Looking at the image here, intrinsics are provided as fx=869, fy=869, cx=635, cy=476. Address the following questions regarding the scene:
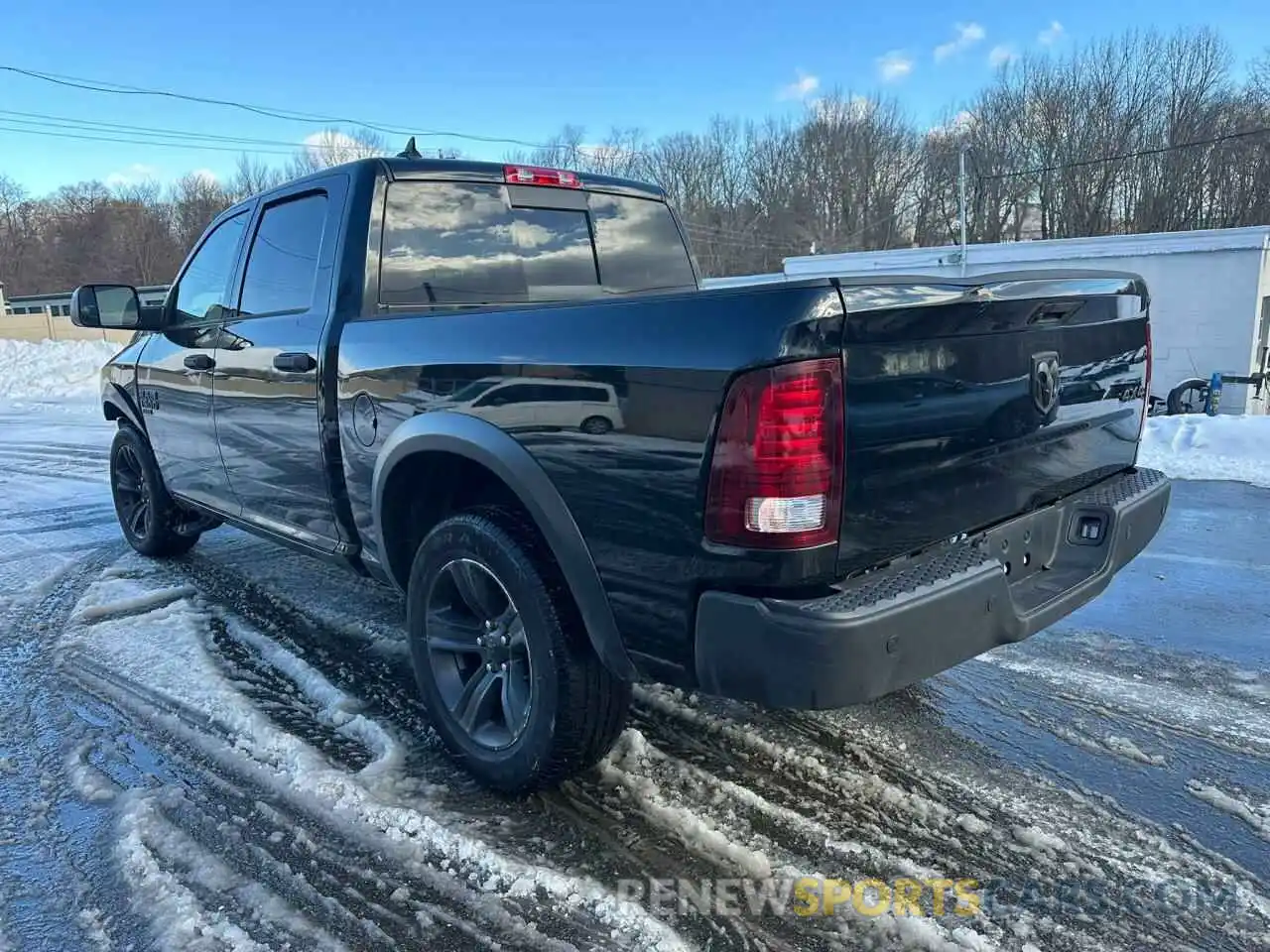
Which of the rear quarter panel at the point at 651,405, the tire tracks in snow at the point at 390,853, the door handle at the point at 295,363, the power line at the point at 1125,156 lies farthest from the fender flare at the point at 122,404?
the power line at the point at 1125,156

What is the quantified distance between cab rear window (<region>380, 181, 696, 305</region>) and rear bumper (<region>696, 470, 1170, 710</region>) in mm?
1951

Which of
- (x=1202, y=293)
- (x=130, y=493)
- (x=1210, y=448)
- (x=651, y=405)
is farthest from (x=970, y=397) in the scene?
(x=1202, y=293)

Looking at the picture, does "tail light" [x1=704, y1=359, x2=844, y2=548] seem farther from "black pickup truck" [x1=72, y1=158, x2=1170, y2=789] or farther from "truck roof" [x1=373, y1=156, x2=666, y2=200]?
"truck roof" [x1=373, y1=156, x2=666, y2=200]

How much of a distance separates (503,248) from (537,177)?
0.42 meters

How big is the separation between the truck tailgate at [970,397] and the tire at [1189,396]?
1599cm

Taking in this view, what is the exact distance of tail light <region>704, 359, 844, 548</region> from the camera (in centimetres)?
194

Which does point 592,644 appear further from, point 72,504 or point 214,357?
point 72,504

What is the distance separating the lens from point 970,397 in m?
2.31

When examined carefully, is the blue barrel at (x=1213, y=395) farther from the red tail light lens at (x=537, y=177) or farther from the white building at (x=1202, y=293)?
the red tail light lens at (x=537, y=177)

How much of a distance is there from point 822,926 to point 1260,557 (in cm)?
436

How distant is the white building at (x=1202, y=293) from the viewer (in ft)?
56.5

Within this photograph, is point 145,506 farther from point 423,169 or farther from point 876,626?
point 876,626

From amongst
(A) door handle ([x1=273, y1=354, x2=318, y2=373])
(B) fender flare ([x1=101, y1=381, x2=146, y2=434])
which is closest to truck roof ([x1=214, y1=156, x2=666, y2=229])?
(A) door handle ([x1=273, y1=354, x2=318, y2=373])

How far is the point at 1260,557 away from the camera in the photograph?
505cm
